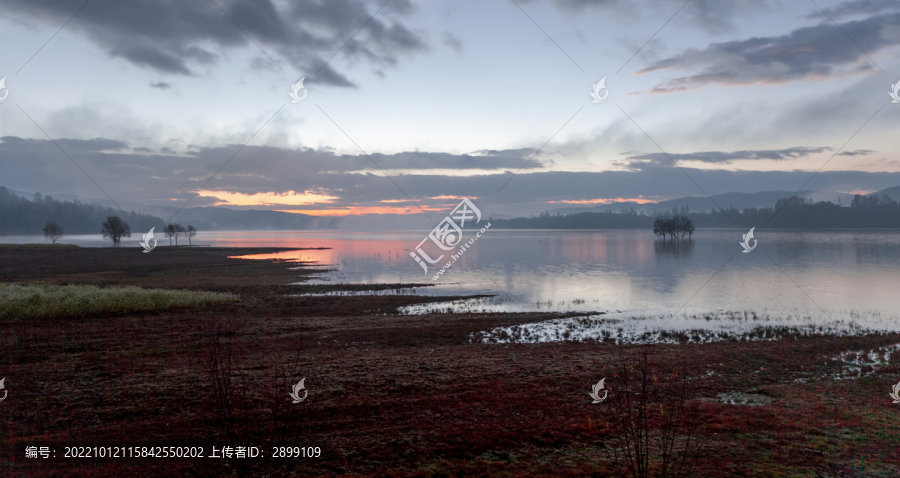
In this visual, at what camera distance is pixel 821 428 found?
7.38 m

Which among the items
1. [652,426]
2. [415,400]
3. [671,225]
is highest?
[671,225]

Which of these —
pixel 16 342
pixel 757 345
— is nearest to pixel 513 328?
pixel 757 345

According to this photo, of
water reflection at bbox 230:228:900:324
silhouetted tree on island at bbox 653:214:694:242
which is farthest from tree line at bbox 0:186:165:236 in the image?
silhouetted tree on island at bbox 653:214:694:242

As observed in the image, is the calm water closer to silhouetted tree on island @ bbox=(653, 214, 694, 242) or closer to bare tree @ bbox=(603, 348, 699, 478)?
bare tree @ bbox=(603, 348, 699, 478)

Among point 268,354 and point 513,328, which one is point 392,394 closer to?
point 268,354

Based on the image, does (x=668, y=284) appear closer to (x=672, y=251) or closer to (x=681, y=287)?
(x=681, y=287)

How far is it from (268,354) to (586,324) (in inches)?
598

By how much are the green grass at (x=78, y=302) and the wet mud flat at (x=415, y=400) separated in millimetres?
1535

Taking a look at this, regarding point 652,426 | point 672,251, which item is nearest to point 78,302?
point 652,426

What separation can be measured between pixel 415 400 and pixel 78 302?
813 inches

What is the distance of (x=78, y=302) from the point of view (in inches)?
799

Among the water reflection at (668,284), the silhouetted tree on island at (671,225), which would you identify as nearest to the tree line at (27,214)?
the water reflection at (668,284)

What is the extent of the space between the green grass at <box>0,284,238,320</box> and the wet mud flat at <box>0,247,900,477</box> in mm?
1535

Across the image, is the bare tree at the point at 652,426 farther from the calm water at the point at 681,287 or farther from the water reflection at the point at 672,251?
the water reflection at the point at 672,251
